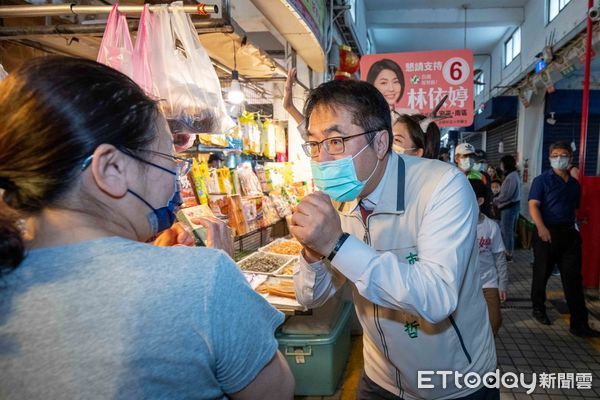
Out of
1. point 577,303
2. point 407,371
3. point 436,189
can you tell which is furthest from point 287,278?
point 577,303

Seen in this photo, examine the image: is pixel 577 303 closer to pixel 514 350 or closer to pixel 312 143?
pixel 514 350

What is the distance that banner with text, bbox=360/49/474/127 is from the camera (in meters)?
6.40

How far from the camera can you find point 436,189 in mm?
1480

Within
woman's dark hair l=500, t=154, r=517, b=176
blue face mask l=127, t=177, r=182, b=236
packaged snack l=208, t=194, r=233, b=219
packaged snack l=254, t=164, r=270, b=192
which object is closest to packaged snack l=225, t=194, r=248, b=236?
packaged snack l=208, t=194, r=233, b=219

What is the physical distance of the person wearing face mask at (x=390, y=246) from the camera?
4.18ft

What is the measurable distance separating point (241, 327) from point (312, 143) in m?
1.14

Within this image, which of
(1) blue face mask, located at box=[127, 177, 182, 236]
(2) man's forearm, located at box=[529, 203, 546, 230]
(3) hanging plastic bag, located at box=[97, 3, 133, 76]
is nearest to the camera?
(1) blue face mask, located at box=[127, 177, 182, 236]

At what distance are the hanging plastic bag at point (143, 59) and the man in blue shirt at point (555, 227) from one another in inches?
194

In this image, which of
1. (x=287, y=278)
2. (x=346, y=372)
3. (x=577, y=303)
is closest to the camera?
(x=287, y=278)

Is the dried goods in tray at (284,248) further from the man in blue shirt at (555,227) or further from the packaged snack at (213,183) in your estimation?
the man in blue shirt at (555,227)

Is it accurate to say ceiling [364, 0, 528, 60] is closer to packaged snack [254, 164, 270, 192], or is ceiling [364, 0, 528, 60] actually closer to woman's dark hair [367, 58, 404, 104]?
woman's dark hair [367, 58, 404, 104]

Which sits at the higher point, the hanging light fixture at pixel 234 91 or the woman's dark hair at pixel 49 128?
the hanging light fixture at pixel 234 91

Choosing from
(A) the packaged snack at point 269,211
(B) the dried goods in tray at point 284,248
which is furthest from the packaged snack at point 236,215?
(B) the dried goods in tray at point 284,248

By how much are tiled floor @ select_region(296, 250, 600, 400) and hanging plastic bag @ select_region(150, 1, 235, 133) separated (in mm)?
2613
